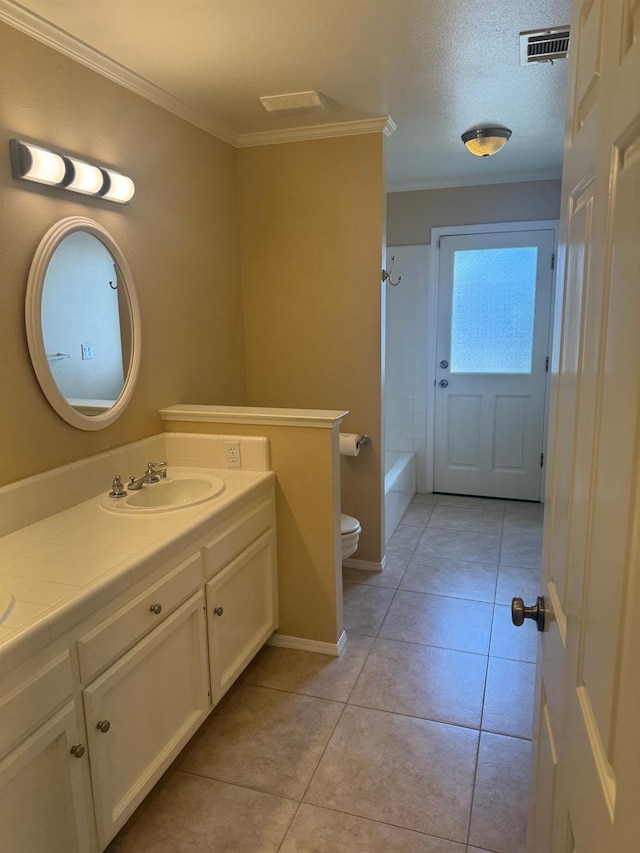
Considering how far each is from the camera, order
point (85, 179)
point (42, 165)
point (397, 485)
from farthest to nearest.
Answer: point (397, 485) < point (85, 179) < point (42, 165)

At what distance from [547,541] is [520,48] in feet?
6.29

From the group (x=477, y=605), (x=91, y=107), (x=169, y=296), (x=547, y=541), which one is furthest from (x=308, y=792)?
(x=91, y=107)

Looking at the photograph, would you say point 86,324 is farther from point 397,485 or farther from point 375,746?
point 397,485

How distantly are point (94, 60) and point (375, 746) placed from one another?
2646mm

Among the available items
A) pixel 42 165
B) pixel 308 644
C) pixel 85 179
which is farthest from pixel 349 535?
pixel 42 165

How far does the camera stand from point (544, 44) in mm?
2068

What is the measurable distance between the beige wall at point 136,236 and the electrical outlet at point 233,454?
369mm

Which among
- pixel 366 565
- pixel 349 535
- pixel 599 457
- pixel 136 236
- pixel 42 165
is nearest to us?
pixel 599 457

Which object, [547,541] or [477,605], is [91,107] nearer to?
[547,541]

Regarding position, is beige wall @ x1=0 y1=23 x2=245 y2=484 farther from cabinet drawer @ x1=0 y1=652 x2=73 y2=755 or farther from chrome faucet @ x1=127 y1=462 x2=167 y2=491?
cabinet drawer @ x1=0 y1=652 x2=73 y2=755

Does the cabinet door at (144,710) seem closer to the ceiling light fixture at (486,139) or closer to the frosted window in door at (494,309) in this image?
the ceiling light fixture at (486,139)

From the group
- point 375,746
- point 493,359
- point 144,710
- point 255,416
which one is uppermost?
point 493,359

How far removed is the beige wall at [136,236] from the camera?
1837 mm

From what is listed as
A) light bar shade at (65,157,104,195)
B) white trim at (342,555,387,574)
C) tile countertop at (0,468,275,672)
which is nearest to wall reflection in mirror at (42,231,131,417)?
light bar shade at (65,157,104,195)
